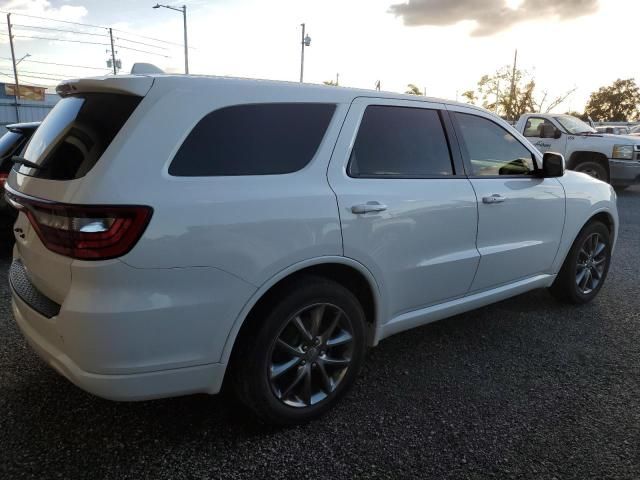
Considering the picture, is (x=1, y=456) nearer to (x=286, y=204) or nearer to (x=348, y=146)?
(x=286, y=204)

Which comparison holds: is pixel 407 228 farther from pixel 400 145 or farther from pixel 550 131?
pixel 550 131

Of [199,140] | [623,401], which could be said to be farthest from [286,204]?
[623,401]

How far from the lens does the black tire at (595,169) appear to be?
12094 millimetres

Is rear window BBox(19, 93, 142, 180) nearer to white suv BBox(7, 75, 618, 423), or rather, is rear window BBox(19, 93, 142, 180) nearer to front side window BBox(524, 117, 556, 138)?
white suv BBox(7, 75, 618, 423)

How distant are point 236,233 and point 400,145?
1295mm

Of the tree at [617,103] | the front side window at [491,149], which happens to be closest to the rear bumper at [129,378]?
the front side window at [491,149]

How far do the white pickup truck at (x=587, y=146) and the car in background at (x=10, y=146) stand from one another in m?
10.1

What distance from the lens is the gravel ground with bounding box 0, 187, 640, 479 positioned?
2359mm

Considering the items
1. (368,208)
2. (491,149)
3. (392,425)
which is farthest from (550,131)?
(392,425)

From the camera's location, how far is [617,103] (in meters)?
68.6

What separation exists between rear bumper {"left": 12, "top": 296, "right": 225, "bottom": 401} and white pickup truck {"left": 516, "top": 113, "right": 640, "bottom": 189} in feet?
36.4

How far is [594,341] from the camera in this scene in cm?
383

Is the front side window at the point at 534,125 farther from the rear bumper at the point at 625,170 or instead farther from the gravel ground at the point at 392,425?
the gravel ground at the point at 392,425

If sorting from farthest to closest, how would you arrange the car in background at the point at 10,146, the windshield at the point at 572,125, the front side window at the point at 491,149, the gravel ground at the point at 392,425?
the windshield at the point at 572,125 < the car in background at the point at 10,146 < the front side window at the point at 491,149 < the gravel ground at the point at 392,425
